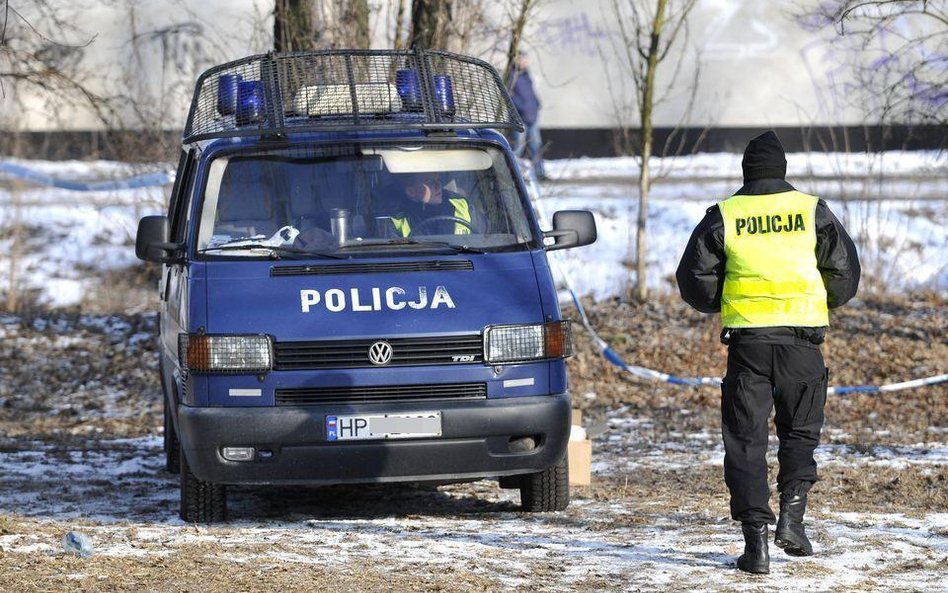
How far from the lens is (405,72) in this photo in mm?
8383

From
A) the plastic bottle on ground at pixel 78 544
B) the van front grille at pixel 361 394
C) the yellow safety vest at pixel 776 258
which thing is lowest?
the plastic bottle on ground at pixel 78 544

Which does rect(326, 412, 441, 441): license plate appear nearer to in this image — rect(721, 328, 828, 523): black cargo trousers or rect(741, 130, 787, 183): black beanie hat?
rect(721, 328, 828, 523): black cargo trousers

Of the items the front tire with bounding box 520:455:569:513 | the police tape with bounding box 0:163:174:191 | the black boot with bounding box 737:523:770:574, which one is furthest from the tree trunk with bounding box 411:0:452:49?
the black boot with bounding box 737:523:770:574

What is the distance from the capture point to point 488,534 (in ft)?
23.5

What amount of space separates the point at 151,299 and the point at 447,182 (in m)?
9.83

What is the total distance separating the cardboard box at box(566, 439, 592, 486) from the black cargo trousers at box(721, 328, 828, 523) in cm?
227

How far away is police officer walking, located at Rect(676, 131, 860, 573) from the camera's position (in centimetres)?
627

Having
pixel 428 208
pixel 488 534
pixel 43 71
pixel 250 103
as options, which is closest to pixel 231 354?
pixel 428 208

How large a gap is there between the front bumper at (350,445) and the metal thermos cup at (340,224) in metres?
0.97

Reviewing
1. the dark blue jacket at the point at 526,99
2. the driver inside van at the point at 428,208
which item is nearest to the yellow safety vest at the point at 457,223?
the driver inside van at the point at 428,208

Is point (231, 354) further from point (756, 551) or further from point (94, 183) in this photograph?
point (94, 183)

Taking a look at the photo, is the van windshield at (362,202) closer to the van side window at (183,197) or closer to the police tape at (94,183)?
the van side window at (183,197)

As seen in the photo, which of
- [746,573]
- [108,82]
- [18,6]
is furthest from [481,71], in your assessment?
[108,82]

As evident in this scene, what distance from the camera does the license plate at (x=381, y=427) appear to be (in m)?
7.13
